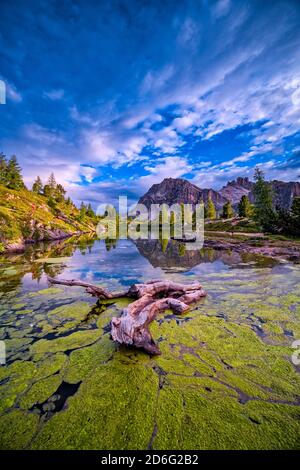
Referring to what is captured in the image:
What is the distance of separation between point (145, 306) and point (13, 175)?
386 feet

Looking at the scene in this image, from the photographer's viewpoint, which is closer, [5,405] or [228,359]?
[5,405]

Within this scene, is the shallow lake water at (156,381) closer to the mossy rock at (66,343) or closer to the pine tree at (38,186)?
the mossy rock at (66,343)

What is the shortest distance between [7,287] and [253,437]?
1808 cm

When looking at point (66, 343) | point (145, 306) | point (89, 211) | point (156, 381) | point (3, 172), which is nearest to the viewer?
point (156, 381)

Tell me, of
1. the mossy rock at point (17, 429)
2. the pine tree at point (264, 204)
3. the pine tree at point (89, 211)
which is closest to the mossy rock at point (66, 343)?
the mossy rock at point (17, 429)

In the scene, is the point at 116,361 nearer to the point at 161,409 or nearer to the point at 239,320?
the point at 161,409

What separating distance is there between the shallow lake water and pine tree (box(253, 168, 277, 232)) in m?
48.4

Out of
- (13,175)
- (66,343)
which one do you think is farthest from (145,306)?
(13,175)

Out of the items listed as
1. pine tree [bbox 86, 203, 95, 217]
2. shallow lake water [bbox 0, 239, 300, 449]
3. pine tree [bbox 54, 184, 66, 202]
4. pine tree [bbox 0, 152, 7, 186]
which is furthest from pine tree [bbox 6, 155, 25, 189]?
shallow lake water [bbox 0, 239, 300, 449]

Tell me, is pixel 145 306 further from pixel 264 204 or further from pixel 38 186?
pixel 38 186

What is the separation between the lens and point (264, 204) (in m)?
55.8
